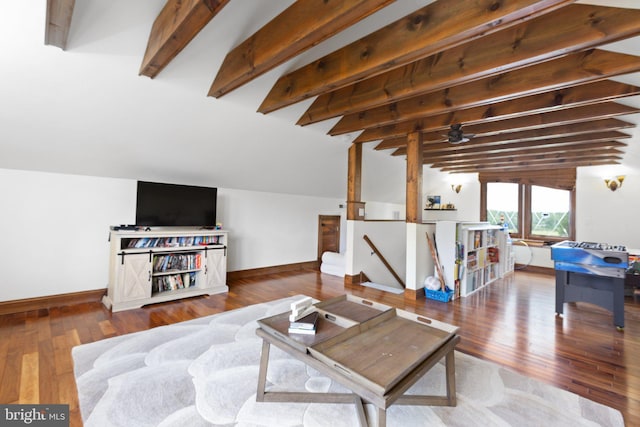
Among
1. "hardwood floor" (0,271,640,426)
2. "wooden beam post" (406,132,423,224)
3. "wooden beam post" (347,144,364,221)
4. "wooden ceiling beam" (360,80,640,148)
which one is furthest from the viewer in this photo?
"wooden beam post" (347,144,364,221)

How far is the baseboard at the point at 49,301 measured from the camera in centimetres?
332

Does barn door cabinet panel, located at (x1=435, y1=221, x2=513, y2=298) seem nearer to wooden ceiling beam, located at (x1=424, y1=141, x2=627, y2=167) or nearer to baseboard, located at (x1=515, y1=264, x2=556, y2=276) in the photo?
wooden ceiling beam, located at (x1=424, y1=141, x2=627, y2=167)

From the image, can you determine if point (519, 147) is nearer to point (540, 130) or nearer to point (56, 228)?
point (540, 130)

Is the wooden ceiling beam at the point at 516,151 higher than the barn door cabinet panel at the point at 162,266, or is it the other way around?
the wooden ceiling beam at the point at 516,151

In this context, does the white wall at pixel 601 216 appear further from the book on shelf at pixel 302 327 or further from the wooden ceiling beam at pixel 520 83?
the book on shelf at pixel 302 327

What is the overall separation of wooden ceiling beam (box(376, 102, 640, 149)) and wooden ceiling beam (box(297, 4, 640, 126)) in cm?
183

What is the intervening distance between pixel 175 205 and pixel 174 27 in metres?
2.98

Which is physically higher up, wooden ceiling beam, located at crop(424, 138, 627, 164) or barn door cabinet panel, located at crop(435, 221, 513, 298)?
wooden ceiling beam, located at crop(424, 138, 627, 164)

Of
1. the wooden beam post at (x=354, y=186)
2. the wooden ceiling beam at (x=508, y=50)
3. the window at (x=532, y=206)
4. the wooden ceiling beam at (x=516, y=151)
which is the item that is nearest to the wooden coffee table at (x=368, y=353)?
the wooden ceiling beam at (x=508, y=50)

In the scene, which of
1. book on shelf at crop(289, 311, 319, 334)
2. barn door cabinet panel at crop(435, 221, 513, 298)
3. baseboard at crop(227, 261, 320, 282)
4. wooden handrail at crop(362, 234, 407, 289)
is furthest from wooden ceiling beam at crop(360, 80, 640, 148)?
baseboard at crop(227, 261, 320, 282)

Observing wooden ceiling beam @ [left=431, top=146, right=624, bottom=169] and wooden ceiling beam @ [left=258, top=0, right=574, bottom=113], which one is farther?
wooden ceiling beam @ [left=431, top=146, right=624, bottom=169]

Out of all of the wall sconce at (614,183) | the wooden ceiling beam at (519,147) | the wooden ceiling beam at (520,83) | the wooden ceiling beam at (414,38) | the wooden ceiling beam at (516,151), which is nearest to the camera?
the wooden ceiling beam at (414,38)

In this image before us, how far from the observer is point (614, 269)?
10.4ft

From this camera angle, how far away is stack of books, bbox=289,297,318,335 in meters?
1.87
